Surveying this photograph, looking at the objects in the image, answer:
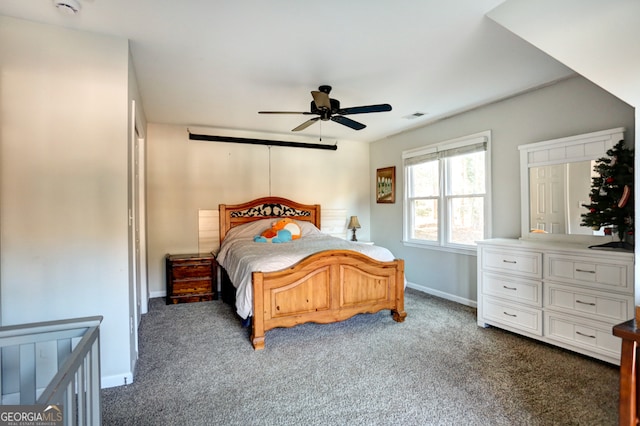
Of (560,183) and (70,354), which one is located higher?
(560,183)

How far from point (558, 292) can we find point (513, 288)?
1.27 ft

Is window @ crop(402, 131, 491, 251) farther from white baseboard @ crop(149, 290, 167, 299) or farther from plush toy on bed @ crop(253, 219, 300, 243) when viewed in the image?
white baseboard @ crop(149, 290, 167, 299)

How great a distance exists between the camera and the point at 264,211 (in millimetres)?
5348

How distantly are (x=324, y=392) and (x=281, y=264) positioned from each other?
125cm

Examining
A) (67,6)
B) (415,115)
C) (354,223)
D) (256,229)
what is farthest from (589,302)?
(67,6)

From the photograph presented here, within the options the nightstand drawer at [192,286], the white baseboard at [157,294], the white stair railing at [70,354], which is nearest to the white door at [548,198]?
the white stair railing at [70,354]

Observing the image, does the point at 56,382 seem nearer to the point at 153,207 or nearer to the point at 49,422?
the point at 49,422

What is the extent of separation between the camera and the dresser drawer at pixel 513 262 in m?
3.00

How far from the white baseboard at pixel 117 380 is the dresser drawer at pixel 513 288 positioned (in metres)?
3.29

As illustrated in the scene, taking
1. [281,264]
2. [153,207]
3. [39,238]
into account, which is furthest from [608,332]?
[153,207]

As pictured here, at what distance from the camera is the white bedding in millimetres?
3094

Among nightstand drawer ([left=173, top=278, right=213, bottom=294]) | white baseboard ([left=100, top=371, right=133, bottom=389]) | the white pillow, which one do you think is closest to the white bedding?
the white pillow

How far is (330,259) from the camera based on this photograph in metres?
3.33

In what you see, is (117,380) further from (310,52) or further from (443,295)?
(443,295)
